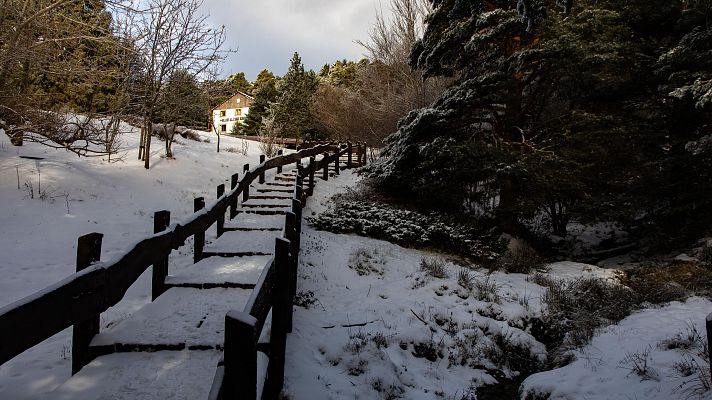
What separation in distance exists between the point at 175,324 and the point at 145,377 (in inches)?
32.6

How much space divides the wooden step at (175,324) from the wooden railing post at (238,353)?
1.28 m

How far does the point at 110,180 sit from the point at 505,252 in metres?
12.2

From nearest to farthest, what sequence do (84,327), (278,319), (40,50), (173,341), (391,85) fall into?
(84,327), (173,341), (278,319), (40,50), (391,85)

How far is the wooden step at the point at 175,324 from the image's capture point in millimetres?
3295

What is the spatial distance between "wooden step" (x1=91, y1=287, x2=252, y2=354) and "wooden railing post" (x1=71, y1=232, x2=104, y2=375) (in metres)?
0.08

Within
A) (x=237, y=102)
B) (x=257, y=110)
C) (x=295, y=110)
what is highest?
(x=237, y=102)

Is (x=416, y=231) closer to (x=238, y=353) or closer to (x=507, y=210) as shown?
(x=507, y=210)

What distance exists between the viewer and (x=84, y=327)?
3.24 m

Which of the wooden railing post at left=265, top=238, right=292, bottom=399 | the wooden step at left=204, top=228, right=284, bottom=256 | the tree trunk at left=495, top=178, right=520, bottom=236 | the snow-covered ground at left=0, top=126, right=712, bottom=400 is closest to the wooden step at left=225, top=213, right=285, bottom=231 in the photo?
the wooden step at left=204, top=228, right=284, bottom=256

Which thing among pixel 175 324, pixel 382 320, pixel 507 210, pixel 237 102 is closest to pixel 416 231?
pixel 507 210

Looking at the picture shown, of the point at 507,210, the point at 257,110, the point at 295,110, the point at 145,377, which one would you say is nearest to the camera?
the point at 145,377

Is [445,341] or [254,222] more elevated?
[254,222]

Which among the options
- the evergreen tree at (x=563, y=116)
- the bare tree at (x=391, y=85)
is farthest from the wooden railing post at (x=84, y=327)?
the bare tree at (x=391, y=85)

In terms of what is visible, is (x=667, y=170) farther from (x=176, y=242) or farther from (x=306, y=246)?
(x=176, y=242)
